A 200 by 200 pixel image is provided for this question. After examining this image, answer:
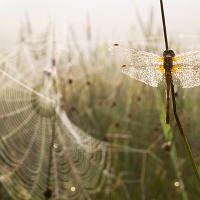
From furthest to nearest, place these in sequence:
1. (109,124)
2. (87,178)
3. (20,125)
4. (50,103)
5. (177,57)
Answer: (109,124)
(20,125)
(87,178)
(50,103)
(177,57)

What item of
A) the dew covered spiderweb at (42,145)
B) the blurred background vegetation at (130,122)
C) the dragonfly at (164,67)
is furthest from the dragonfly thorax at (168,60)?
the dew covered spiderweb at (42,145)

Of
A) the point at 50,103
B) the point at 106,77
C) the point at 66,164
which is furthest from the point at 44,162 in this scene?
the point at 106,77

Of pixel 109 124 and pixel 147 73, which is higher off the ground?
pixel 147 73

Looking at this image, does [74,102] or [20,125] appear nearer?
[20,125]

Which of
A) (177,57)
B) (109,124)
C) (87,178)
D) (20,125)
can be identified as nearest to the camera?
(177,57)

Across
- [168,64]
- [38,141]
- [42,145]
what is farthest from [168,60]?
[38,141]

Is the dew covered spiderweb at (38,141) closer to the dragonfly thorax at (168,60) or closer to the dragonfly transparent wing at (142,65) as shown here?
the dragonfly transparent wing at (142,65)

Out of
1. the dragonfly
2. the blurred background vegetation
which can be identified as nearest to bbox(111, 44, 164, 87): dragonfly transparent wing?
the dragonfly

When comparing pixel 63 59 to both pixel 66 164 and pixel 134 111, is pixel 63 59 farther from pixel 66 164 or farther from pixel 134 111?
pixel 66 164

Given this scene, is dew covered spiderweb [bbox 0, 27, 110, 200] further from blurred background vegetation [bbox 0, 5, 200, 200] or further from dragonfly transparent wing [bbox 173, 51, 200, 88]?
dragonfly transparent wing [bbox 173, 51, 200, 88]
